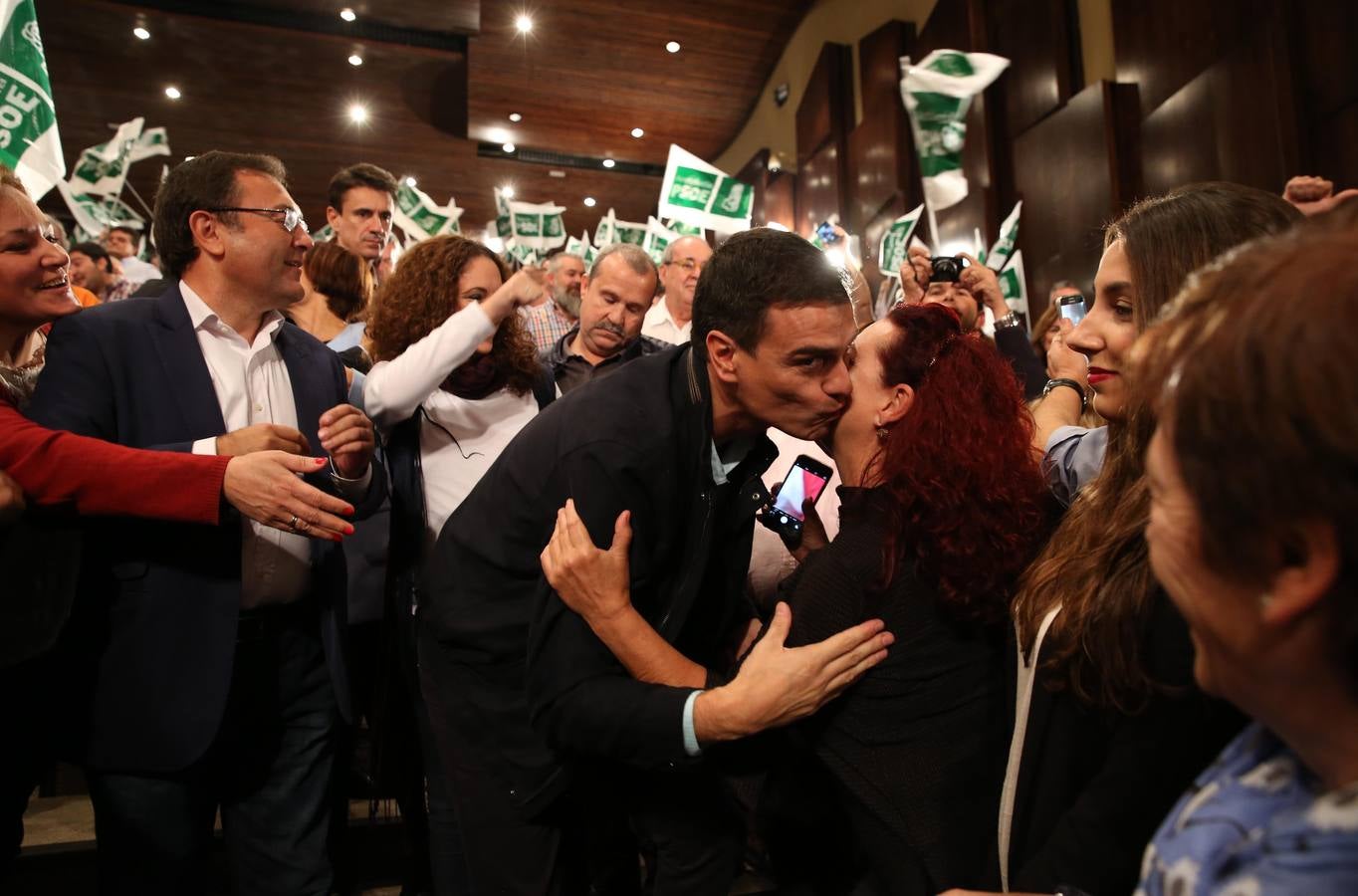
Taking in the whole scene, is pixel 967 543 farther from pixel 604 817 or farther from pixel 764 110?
pixel 764 110

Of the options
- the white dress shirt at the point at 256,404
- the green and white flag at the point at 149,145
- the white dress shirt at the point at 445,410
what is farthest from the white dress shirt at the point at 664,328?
the green and white flag at the point at 149,145

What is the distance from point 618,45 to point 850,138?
260 centimetres

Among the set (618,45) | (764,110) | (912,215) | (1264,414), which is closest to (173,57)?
(618,45)

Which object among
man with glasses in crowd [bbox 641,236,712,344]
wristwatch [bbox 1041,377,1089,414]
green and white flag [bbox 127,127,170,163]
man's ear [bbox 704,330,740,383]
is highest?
green and white flag [bbox 127,127,170,163]

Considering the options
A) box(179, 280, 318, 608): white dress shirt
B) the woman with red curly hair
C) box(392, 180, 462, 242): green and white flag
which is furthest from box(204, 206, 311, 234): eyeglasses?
box(392, 180, 462, 242): green and white flag

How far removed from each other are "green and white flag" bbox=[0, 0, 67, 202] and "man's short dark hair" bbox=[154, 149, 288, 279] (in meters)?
0.96

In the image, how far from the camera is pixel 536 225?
688cm

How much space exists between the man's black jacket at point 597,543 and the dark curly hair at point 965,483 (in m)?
0.34

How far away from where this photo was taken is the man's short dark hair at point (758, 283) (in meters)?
1.54

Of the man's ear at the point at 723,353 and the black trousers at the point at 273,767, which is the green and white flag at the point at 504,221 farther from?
the man's ear at the point at 723,353

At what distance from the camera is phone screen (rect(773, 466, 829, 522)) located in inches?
82.5

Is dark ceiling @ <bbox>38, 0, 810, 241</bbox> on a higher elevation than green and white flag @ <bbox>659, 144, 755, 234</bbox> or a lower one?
higher

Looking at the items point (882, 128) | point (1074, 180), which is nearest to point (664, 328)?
point (1074, 180)

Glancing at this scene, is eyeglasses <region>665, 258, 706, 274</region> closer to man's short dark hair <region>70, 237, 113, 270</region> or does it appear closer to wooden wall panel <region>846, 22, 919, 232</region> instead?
man's short dark hair <region>70, 237, 113, 270</region>
